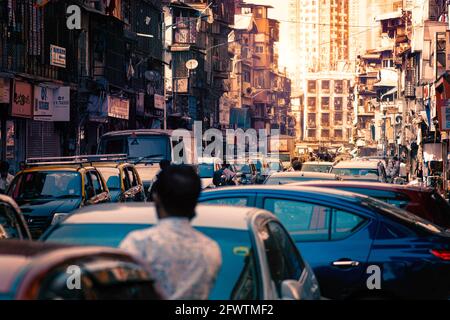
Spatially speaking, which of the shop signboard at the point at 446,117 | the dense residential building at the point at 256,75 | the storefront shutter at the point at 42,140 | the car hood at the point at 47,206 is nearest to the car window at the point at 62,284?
the car hood at the point at 47,206

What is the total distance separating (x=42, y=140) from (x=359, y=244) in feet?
99.0

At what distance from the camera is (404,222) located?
10.3 m

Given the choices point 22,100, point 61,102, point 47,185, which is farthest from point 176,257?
point 61,102

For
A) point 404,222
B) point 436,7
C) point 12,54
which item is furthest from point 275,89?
point 404,222

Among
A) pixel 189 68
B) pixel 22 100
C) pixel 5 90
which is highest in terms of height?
pixel 189 68

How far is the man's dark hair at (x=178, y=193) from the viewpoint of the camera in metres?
5.57

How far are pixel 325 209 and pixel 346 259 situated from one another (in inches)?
21.3

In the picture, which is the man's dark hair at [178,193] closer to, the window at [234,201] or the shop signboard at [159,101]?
the window at [234,201]

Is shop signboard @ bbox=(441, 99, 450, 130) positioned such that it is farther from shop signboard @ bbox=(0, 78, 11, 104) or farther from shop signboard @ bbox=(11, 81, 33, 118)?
shop signboard @ bbox=(0, 78, 11, 104)

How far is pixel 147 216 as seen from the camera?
711cm

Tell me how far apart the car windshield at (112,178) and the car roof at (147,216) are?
51.2 feet

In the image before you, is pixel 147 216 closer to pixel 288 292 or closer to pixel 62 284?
pixel 288 292

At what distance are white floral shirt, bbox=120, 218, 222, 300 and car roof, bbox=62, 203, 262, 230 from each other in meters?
1.45

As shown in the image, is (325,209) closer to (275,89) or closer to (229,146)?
(229,146)
